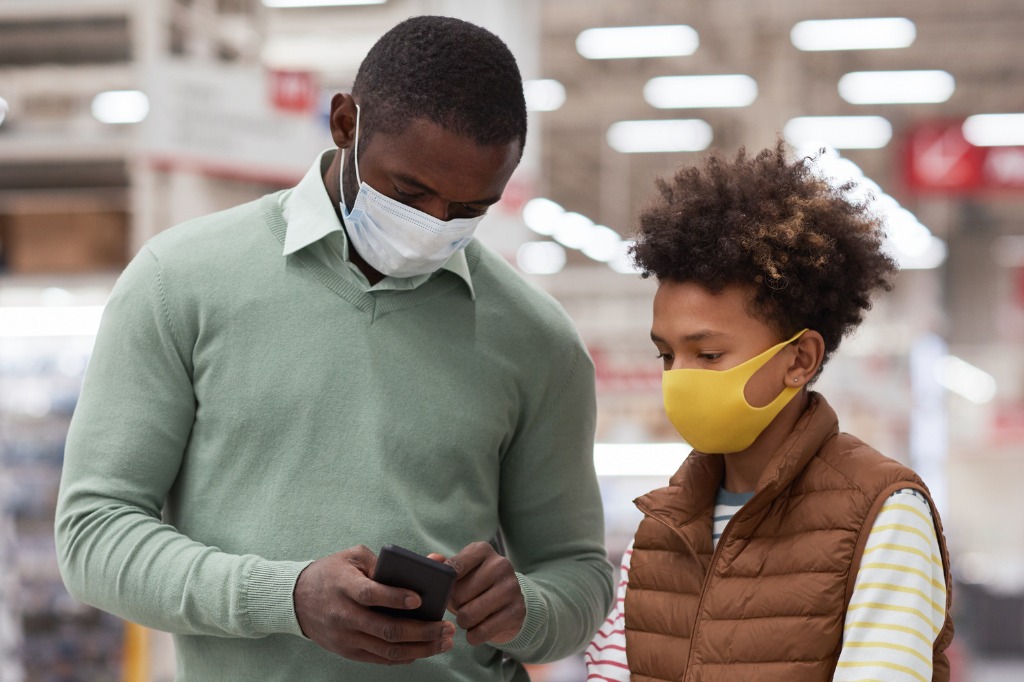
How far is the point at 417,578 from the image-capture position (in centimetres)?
137

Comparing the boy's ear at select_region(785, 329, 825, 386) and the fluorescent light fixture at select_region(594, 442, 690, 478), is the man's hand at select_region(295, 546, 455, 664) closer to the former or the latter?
the boy's ear at select_region(785, 329, 825, 386)

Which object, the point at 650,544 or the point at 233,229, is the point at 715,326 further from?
the point at 233,229

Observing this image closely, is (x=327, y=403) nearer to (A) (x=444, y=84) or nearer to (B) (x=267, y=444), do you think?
(B) (x=267, y=444)

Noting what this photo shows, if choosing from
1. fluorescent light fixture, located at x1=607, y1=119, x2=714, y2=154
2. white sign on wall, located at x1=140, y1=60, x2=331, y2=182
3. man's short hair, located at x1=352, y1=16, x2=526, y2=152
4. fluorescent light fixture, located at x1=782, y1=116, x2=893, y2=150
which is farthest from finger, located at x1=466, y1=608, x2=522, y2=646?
fluorescent light fixture, located at x1=607, y1=119, x2=714, y2=154

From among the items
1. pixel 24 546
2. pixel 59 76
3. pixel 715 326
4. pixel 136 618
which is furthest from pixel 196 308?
pixel 59 76

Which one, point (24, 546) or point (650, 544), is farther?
point (24, 546)

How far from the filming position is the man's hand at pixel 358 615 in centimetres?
136

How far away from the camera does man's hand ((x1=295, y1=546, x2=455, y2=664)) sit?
4.48 feet

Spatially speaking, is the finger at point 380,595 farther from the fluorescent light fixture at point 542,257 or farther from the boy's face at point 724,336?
the fluorescent light fixture at point 542,257

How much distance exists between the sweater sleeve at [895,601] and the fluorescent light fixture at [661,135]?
13624mm

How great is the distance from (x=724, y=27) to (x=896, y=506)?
1242cm

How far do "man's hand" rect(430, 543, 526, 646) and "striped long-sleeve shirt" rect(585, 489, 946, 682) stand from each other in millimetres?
418

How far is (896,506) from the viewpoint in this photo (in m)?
1.49

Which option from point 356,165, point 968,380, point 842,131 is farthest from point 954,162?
point 968,380
